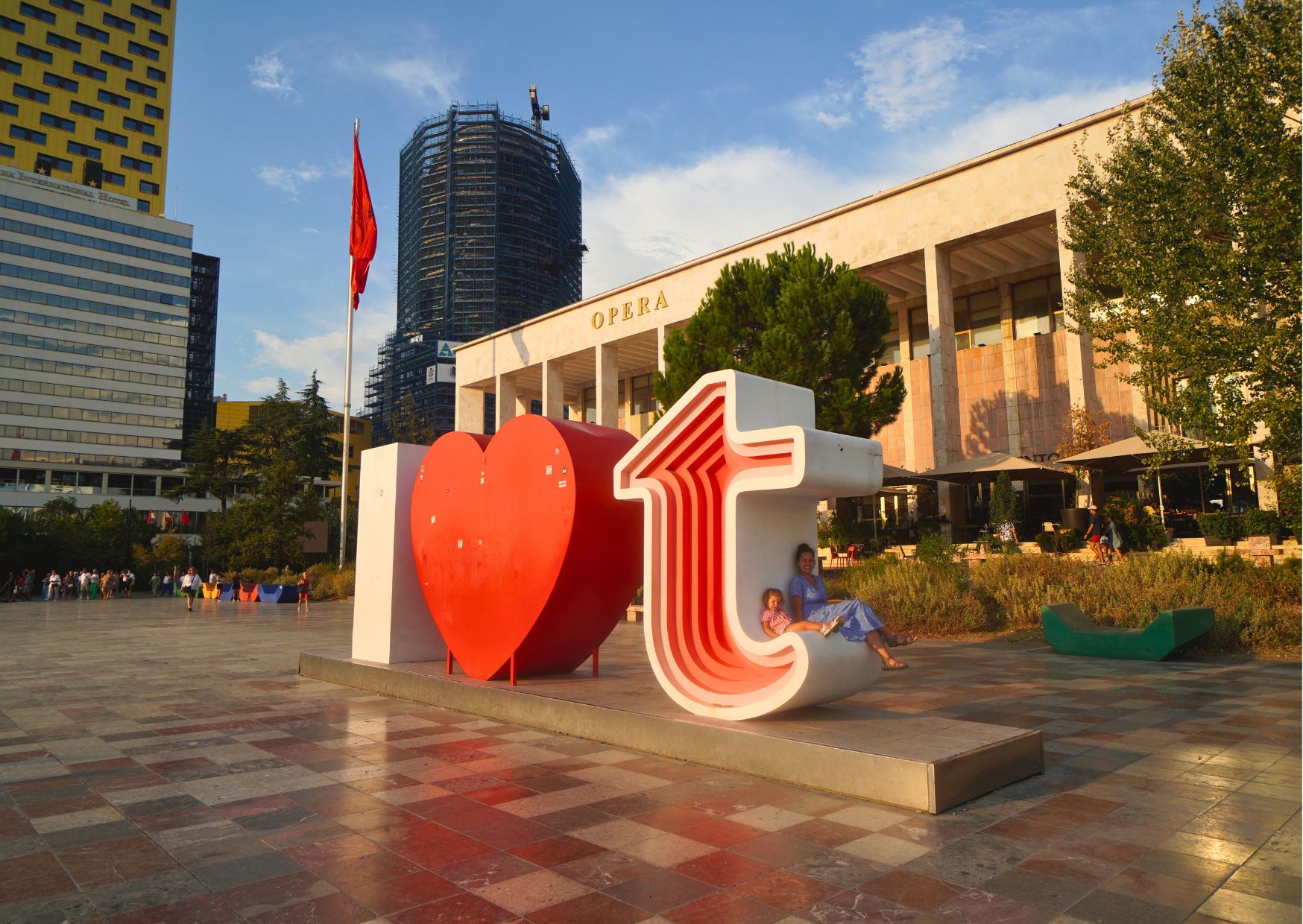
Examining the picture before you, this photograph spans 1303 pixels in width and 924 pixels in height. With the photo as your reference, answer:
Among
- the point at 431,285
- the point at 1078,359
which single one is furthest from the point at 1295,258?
the point at 431,285

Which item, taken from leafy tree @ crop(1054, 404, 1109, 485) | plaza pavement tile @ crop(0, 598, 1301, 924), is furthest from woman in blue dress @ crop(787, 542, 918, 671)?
leafy tree @ crop(1054, 404, 1109, 485)

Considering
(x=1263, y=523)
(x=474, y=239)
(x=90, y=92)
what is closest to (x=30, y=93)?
(x=90, y=92)

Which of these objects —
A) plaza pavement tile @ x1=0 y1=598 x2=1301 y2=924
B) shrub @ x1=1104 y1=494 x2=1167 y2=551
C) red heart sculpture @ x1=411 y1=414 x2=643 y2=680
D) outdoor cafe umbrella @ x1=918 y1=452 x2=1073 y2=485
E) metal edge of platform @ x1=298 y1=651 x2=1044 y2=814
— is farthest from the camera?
outdoor cafe umbrella @ x1=918 y1=452 x2=1073 y2=485

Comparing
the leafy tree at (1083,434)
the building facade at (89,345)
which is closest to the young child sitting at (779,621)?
the leafy tree at (1083,434)

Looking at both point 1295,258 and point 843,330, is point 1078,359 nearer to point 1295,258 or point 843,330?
point 843,330

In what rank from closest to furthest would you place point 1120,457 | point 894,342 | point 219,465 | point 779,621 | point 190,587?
1. point 779,621
2. point 1120,457
3. point 190,587
4. point 894,342
5. point 219,465

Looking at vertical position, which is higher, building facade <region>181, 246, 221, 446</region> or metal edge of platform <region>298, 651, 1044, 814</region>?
building facade <region>181, 246, 221, 446</region>

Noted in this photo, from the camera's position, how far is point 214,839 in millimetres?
4402

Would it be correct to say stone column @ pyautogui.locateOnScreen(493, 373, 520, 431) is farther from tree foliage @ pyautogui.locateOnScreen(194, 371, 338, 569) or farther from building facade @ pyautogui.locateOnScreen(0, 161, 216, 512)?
building facade @ pyautogui.locateOnScreen(0, 161, 216, 512)

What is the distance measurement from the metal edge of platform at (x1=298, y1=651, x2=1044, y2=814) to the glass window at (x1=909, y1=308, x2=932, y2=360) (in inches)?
1080

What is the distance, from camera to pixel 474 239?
322 ft

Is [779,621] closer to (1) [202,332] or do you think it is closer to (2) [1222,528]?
(2) [1222,528]

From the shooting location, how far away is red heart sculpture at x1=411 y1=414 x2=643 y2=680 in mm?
8000

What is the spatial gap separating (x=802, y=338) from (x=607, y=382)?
16.4 m
